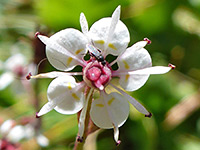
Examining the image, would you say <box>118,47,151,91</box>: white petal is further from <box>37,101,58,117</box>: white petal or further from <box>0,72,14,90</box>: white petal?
<box>0,72,14,90</box>: white petal

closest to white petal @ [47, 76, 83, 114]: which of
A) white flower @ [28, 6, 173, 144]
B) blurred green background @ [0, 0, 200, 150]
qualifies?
white flower @ [28, 6, 173, 144]

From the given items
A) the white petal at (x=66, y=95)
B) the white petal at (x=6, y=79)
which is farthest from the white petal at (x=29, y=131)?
the white petal at (x=66, y=95)

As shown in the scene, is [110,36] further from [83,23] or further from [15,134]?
[15,134]

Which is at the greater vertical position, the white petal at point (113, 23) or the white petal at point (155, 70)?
the white petal at point (113, 23)

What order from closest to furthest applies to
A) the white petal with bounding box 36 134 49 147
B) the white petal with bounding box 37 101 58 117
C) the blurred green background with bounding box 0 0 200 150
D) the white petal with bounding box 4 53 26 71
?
the white petal with bounding box 37 101 58 117
the white petal with bounding box 36 134 49 147
the blurred green background with bounding box 0 0 200 150
the white petal with bounding box 4 53 26 71

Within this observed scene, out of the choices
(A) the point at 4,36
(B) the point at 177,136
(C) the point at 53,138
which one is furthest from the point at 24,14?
(B) the point at 177,136

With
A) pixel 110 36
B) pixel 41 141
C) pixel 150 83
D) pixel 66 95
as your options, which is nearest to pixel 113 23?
pixel 110 36

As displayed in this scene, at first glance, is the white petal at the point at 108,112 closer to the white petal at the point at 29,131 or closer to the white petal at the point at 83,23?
the white petal at the point at 83,23
